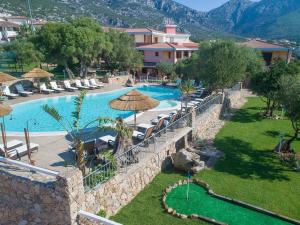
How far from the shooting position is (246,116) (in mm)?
20500

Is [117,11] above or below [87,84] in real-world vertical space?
above

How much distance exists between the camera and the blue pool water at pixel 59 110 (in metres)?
18.0

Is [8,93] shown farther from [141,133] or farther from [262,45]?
[262,45]

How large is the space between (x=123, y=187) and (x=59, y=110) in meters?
15.4

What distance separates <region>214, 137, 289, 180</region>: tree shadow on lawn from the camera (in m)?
11.6

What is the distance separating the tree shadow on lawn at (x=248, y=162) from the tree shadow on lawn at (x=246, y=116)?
4770 millimetres

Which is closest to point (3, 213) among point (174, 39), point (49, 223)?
point (49, 223)

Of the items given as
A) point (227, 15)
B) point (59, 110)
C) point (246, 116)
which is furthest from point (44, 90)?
point (227, 15)

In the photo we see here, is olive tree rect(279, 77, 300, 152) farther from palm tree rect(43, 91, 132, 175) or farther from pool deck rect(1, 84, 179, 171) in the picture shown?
pool deck rect(1, 84, 179, 171)

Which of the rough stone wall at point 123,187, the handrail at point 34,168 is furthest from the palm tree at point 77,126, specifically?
the handrail at point 34,168

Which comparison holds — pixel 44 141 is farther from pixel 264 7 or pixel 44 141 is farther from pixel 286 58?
pixel 264 7

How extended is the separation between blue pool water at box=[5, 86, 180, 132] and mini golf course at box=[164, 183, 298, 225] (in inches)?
375

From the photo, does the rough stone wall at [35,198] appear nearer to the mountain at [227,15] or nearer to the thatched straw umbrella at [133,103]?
the thatched straw umbrella at [133,103]

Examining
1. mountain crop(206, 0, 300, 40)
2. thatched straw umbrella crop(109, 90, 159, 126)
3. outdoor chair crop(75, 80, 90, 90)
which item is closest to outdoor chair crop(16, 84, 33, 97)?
outdoor chair crop(75, 80, 90, 90)
